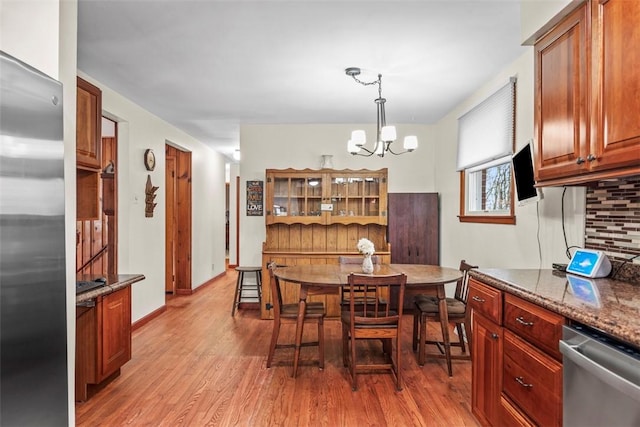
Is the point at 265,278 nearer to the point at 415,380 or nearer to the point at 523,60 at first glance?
the point at 415,380

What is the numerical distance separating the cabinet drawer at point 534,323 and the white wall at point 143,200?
3743 millimetres

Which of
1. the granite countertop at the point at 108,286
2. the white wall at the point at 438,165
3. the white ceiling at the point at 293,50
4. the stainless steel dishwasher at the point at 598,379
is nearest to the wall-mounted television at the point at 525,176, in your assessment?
the white wall at the point at 438,165

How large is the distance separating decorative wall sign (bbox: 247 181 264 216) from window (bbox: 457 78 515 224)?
263cm

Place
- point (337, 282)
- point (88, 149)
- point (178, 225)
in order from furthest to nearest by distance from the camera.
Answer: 1. point (178, 225)
2. point (337, 282)
3. point (88, 149)

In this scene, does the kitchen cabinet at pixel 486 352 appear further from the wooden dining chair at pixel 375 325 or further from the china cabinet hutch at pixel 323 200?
the china cabinet hutch at pixel 323 200

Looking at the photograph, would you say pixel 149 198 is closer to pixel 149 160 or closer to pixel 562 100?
pixel 149 160

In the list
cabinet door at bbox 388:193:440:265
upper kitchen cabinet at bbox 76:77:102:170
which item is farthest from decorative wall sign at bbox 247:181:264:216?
upper kitchen cabinet at bbox 76:77:102:170

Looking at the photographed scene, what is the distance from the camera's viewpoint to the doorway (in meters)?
6.15

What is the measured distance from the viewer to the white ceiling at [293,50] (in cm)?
241

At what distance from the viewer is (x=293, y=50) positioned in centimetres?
298

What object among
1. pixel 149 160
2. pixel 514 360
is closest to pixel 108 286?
pixel 149 160

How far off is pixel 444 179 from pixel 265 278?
8.50 feet

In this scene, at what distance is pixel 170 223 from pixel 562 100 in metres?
5.52

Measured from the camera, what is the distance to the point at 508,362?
1941mm
